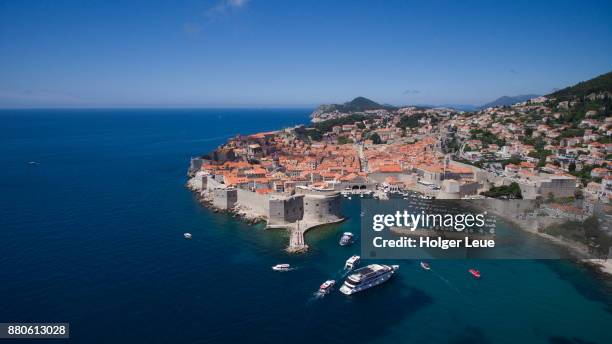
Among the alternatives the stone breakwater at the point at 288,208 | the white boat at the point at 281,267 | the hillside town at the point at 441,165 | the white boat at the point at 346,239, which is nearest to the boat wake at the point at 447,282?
the white boat at the point at 346,239

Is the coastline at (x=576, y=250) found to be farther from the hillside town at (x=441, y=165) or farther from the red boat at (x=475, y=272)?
the red boat at (x=475, y=272)

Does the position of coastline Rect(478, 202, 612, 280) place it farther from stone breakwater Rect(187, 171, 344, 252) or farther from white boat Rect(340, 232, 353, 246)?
stone breakwater Rect(187, 171, 344, 252)

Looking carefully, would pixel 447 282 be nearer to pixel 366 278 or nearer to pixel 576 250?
pixel 366 278

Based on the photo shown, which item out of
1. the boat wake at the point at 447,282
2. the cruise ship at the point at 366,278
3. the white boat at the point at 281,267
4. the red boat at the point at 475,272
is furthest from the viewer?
the white boat at the point at 281,267

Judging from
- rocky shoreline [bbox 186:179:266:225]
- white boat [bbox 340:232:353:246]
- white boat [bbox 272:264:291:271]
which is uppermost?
rocky shoreline [bbox 186:179:266:225]

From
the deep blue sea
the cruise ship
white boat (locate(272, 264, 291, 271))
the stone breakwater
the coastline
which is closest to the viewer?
the deep blue sea

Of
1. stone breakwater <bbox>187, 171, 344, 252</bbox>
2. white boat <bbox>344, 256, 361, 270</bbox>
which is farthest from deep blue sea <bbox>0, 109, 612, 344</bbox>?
stone breakwater <bbox>187, 171, 344, 252</bbox>

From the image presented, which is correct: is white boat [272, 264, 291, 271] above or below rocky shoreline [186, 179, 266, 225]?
below
